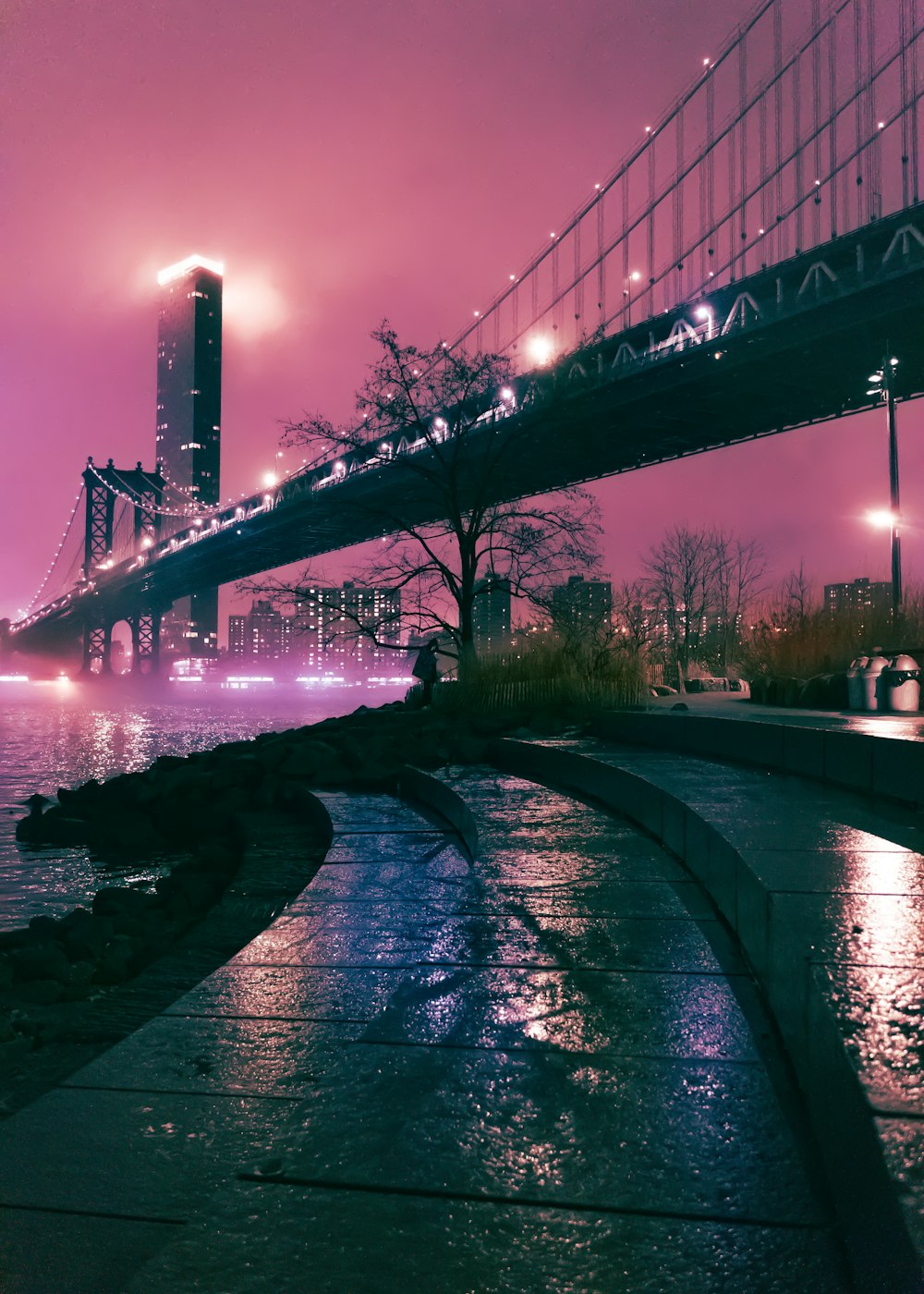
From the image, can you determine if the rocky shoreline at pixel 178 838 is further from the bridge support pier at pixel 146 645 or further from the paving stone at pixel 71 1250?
the bridge support pier at pixel 146 645

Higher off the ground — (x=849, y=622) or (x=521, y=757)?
(x=849, y=622)

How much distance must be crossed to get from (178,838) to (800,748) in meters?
6.81

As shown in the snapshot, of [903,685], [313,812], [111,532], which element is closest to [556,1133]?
[313,812]

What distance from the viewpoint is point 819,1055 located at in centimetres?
191

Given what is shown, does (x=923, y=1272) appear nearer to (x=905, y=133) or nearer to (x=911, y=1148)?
(x=911, y=1148)

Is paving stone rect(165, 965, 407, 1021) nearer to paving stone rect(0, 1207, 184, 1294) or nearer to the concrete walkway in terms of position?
the concrete walkway

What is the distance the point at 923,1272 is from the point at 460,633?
1337cm

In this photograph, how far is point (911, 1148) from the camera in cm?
142

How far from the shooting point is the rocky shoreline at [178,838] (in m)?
3.99

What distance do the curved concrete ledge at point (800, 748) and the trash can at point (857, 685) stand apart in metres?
1.60

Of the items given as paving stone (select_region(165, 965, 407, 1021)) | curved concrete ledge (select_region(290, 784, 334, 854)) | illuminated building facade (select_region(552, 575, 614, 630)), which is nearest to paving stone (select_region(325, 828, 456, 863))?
curved concrete ledge (select_region(290, 784, 334, 854))

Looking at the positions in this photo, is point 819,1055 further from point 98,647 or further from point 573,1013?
point 98,647

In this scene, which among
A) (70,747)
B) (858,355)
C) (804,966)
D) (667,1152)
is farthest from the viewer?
(858,355)

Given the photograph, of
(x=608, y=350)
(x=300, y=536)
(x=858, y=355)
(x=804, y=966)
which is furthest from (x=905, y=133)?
(x=804, y=966)
